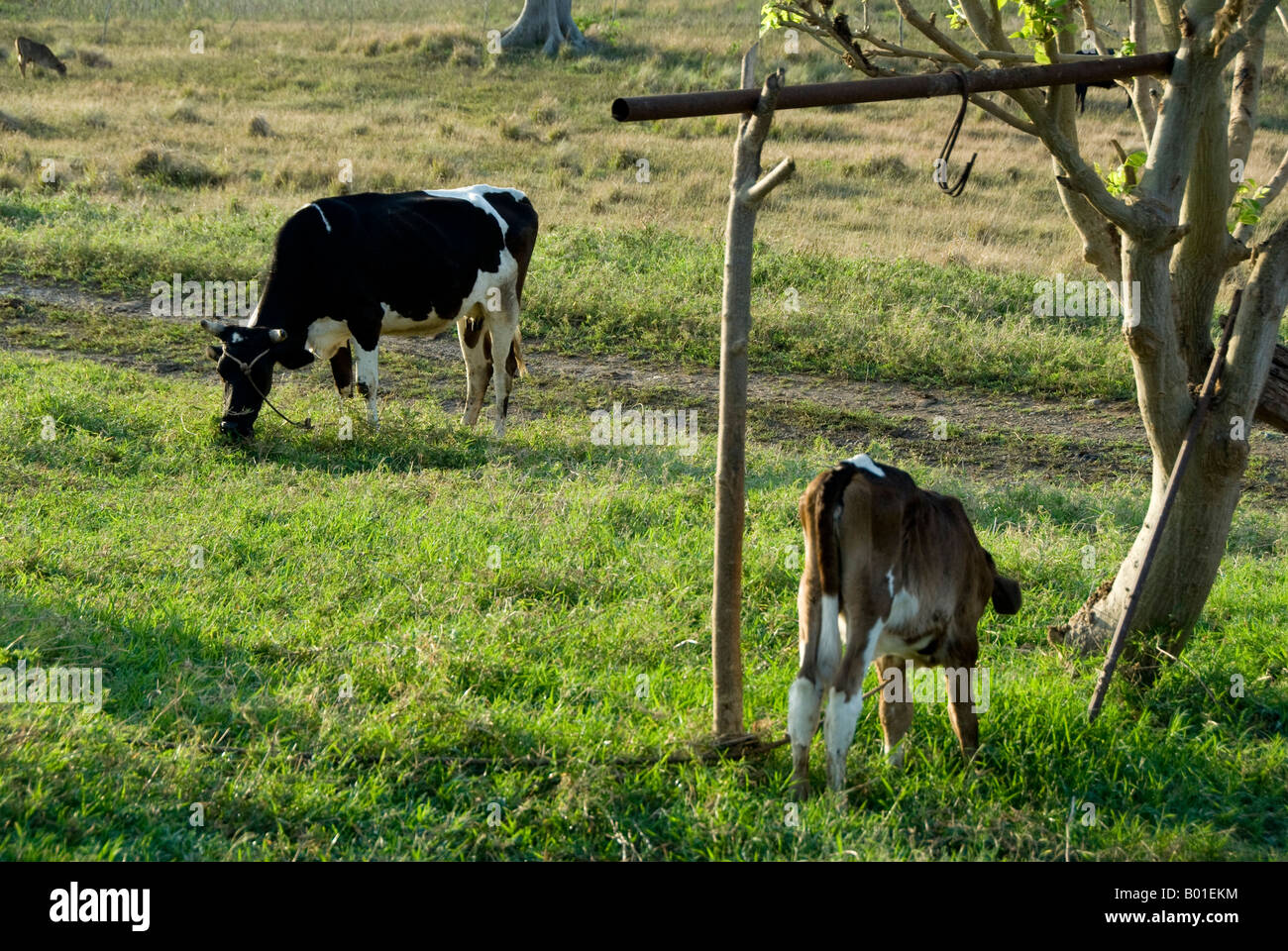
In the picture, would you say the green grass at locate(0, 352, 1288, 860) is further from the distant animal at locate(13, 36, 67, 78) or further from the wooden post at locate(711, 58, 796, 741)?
the distant animal at locate(13, 36, 67, 78)

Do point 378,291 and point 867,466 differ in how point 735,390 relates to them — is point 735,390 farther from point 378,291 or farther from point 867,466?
point 378,291

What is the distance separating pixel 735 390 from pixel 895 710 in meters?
1.50

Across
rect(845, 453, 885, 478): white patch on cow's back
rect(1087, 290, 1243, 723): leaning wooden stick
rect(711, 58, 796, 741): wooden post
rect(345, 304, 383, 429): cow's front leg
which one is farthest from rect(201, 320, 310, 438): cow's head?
rect(1087, 290, 1243, 723): leaning wooden stick

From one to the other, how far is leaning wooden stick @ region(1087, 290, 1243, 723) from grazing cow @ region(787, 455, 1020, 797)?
0.65 metres

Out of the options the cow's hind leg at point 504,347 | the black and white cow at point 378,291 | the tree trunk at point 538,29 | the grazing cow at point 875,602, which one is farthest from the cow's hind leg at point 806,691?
the tree trunk at point 538,29

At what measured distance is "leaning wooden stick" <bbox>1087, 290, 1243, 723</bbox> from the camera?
17.3ft

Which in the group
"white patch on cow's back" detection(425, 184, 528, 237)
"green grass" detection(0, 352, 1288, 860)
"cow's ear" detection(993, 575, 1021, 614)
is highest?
"white patch on cow's back" detection(425, 184, 528, 237)

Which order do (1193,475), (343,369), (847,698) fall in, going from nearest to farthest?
(847,698) < (1193,475) < (343,369)

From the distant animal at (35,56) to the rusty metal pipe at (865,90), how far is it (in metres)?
28.9

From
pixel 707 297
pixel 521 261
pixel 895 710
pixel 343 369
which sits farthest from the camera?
pixel 707 297

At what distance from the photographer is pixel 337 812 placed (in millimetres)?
4312

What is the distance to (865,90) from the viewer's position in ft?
14.5

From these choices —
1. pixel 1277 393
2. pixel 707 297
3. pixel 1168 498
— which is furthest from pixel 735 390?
pixel 707 297

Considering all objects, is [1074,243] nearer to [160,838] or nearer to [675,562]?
[675,562]
